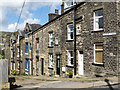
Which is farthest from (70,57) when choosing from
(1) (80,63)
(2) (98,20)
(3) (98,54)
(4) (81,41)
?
(2) (98,20)

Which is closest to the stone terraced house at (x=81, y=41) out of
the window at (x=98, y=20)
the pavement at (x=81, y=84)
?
the window at (x=98, y=20)

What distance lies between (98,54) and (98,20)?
8.05 ft

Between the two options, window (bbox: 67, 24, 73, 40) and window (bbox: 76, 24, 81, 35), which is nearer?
window (bbox: 76, 24, 81, 35)

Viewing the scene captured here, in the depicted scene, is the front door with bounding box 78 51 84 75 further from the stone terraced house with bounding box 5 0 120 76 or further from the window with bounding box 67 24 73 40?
the window with bounding box 67 24 73 40

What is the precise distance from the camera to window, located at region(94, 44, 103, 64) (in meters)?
11.7

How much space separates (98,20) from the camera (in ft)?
39.5

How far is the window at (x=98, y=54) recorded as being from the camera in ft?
38.3

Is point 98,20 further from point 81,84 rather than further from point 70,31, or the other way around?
point 81,84

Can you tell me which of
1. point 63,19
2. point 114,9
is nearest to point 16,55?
point 63,19

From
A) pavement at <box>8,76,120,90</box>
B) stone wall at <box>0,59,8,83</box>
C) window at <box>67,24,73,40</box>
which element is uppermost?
window at <box>67,24,73,40</box>

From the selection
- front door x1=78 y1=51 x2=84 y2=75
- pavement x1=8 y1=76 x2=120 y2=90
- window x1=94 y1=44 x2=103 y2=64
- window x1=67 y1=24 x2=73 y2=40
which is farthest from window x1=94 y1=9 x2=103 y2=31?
pavement x1=8 y1=76 x2=120 y2=90

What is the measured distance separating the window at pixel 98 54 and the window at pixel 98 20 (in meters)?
1.29

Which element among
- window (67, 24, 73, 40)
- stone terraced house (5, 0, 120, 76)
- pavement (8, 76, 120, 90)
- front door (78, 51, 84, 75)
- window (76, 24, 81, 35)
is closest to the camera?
pavement (8, 76, 120, 90)

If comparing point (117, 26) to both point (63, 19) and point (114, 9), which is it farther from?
point (63, 19)
